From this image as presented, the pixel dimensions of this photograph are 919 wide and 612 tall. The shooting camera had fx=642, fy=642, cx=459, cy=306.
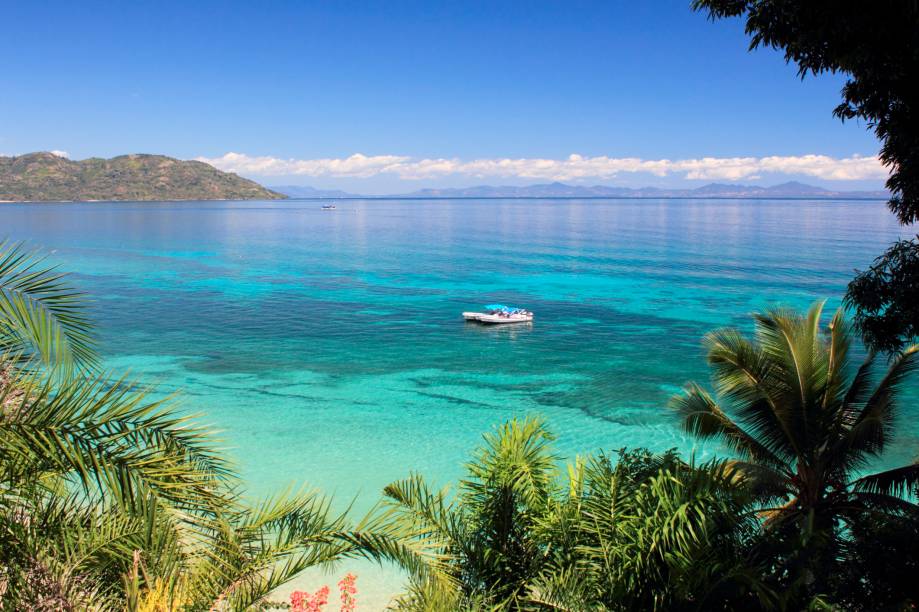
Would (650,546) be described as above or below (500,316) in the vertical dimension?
above

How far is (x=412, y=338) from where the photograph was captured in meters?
37.1

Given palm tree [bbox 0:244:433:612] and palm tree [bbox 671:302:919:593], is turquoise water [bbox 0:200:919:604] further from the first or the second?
palm tree [bbox 0:244:433:612]

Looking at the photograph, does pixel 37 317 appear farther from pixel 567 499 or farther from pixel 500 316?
pixel 500 316

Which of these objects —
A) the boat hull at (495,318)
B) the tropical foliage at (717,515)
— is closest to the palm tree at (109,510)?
the tropical foliage at (717,515)

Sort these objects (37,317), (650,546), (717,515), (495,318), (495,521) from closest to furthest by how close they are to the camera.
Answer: (37,317) → (650,546) → (717,515) → (495,521) → (495,318)

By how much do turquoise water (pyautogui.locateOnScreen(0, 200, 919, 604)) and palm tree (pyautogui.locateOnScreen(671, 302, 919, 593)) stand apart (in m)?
9.25

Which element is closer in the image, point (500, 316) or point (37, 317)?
point (37, 317)

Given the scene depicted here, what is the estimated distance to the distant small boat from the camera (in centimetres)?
4003

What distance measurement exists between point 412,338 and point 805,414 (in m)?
26.8

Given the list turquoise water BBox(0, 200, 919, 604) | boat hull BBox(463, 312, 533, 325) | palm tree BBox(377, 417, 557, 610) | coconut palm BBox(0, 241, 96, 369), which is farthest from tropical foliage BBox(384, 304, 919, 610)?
boat hull BBox(463, 312, 533, 325)

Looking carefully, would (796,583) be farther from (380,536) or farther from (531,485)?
(380,536)

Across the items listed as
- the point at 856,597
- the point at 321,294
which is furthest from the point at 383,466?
the point at 321,294

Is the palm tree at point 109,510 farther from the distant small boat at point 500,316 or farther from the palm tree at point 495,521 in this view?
the distant small boat at point 500,316

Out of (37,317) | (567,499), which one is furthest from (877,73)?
(37,317)
